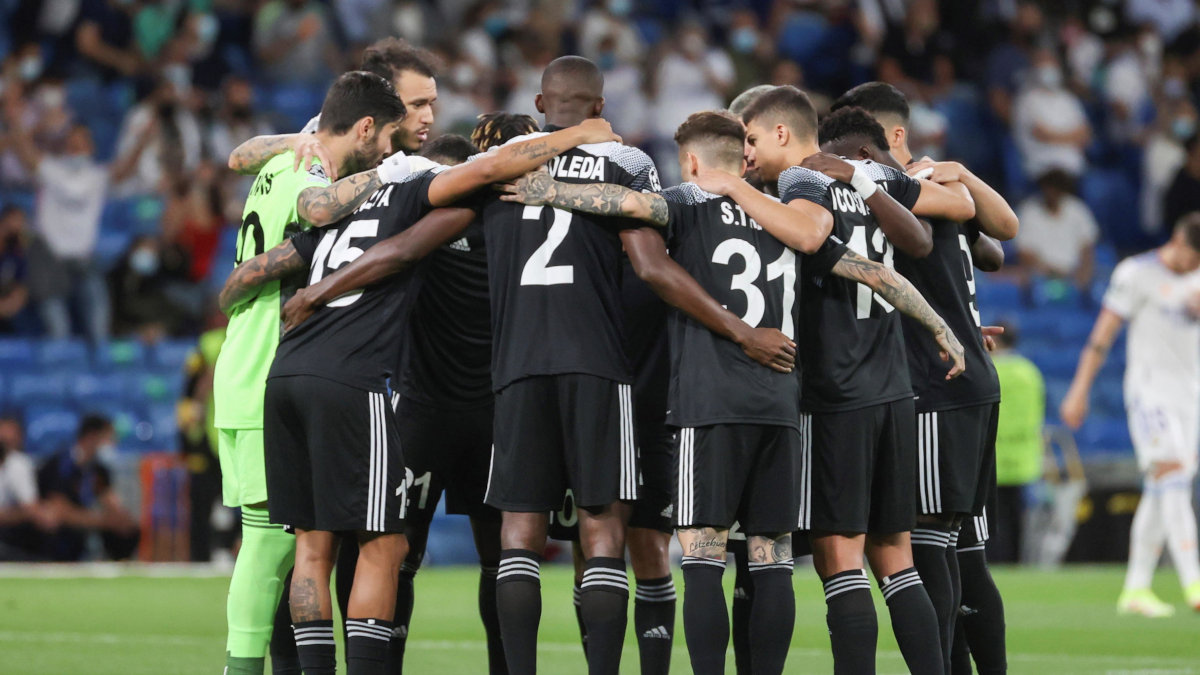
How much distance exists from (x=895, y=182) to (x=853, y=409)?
979 millimetres

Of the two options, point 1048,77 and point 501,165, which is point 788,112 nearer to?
point 501,165

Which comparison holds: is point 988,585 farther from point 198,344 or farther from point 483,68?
point 483,68

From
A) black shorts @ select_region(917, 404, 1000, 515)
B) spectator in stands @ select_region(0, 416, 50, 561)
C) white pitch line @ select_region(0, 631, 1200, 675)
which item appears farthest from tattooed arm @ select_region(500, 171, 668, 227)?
spectator in stands @ select_region(0, 416, 50, 561)

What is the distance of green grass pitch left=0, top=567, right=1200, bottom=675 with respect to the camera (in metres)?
8.45

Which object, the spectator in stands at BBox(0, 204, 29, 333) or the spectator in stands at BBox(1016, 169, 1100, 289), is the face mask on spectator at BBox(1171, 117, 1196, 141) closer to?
the spectator in stands at BBox(1016, 169, 1100, 289)

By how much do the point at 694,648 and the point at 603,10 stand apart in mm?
14540

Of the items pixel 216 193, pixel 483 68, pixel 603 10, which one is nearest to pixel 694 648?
pixel 216 193

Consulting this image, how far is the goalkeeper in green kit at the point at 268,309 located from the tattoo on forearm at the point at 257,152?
0.25 metres

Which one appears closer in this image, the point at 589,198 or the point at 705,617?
the point at 705,617

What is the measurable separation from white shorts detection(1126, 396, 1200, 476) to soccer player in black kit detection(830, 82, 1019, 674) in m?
5.08

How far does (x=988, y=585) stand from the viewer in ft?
22.3

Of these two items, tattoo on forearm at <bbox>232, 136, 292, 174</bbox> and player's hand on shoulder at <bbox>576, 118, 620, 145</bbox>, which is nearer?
player's hand on shoulder at <bbox>576, 118, 620, 145</bbox>

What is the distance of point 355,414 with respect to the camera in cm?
586

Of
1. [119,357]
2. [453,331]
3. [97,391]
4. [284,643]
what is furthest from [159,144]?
[284,643]
